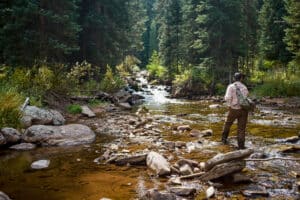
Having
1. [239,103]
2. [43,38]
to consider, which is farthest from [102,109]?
[239,103]

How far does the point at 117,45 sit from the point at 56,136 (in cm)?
1906

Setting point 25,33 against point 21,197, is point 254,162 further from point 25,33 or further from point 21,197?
point 25,33

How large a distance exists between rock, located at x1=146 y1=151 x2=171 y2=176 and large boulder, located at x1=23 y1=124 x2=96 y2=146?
3.45 metres

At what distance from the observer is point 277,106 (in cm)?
2272

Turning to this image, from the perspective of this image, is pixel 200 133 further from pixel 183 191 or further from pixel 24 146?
pixel 183 191

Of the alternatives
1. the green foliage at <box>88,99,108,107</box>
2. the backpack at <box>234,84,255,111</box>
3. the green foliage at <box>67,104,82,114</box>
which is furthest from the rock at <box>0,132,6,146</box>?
the green foliage at <box>88,99,108,107</box>

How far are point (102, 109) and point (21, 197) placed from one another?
43.4ft

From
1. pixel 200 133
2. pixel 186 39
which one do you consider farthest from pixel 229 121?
pixel 186 39

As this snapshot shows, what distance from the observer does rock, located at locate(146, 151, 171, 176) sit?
797 cm

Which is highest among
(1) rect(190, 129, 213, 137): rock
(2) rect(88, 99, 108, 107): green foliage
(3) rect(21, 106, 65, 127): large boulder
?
(3) rect(21, 106, 65, 127): large boulder

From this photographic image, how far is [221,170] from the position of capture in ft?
24.6

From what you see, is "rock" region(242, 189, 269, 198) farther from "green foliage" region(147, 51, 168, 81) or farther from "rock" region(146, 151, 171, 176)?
"green foliage" region(147, 51, 168, 81)

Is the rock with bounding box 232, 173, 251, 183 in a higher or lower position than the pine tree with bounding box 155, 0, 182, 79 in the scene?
lower

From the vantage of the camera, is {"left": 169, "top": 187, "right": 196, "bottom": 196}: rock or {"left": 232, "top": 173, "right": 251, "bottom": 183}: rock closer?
{"left": 169, "top": 187, "right": 196, "bottom": 196}: rock
